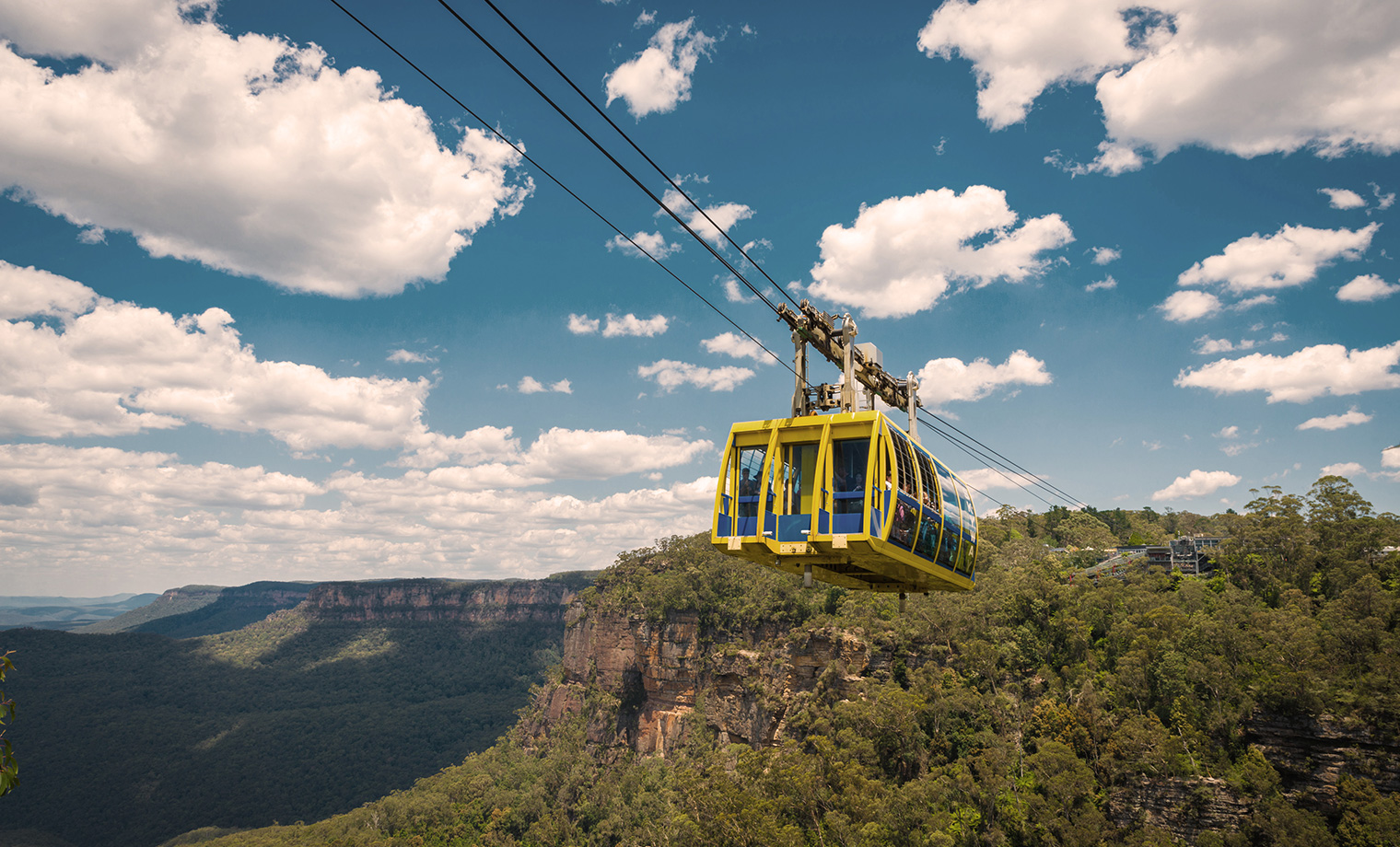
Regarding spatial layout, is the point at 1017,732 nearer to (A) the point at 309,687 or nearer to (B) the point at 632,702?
(B) the point at 632,702

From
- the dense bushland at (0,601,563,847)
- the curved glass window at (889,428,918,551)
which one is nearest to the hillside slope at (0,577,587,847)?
the dense bushland at (0,601,563,847)

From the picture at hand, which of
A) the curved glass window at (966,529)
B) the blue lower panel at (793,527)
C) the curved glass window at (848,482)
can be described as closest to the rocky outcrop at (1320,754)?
the curved glass window at (966,529)

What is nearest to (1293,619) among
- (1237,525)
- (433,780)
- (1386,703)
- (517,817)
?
(1386,703)

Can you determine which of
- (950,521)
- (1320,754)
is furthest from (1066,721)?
(950,521)

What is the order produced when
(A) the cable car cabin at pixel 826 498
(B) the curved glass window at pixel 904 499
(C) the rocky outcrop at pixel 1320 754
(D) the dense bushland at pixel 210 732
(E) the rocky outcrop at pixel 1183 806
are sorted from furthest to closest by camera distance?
1. (D) the dense bushland at pixel 210 732
2. (E) the rocky outcrop at pixel 1183 806
3. (C) the rocky outcrop at pixel 1320 754
4. (B) the curved glass window at pixel 904 499
5. (A) the cable car cabin at pixel 826 498

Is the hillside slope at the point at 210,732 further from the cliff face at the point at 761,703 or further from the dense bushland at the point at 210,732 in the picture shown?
the cliff face at the point at 761,703

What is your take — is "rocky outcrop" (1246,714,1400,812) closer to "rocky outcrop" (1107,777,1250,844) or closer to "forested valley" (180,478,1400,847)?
"forested valley" (180,478,1400,847)

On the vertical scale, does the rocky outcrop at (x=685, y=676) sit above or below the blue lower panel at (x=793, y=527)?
below
